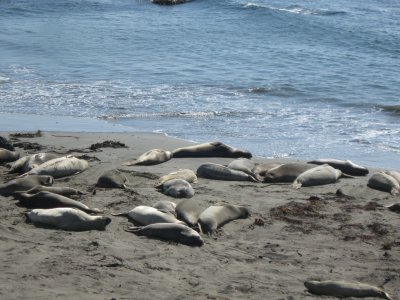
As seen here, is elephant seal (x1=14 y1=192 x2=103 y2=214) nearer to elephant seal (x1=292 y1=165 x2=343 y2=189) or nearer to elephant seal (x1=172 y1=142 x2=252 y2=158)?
elephant seal (x1=292 y1=165 x2=343 y2=189)

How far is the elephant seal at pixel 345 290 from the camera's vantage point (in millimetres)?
5484

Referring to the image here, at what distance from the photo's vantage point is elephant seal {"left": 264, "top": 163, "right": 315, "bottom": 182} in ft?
28.6

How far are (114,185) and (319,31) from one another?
1708 centimetres

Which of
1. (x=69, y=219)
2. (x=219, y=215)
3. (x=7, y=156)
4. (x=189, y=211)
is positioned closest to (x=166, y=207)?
(x=189, y=211)

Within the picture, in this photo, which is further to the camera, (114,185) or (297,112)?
(297,112)

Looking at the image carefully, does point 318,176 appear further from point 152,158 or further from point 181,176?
point 152,158

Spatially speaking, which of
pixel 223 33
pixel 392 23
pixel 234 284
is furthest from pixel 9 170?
pixel 392 23

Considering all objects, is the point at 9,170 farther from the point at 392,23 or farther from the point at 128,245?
the point at 392,23

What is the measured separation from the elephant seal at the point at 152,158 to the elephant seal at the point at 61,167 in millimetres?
646

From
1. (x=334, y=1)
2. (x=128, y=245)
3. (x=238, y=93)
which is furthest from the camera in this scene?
(x=334, y=1)

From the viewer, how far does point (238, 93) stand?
50.2ft

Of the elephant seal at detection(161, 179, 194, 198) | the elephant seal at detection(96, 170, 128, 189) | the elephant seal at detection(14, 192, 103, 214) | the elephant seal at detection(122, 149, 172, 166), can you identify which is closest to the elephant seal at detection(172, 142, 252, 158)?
the elephant seal at detection(122, 149, 172, 166)

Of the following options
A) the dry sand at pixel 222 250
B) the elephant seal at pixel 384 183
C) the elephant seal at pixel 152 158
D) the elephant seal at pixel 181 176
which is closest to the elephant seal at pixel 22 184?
the dry sand at pixel 222 250

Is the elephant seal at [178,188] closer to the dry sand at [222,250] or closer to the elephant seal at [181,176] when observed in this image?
the dry sand at [222,250]
